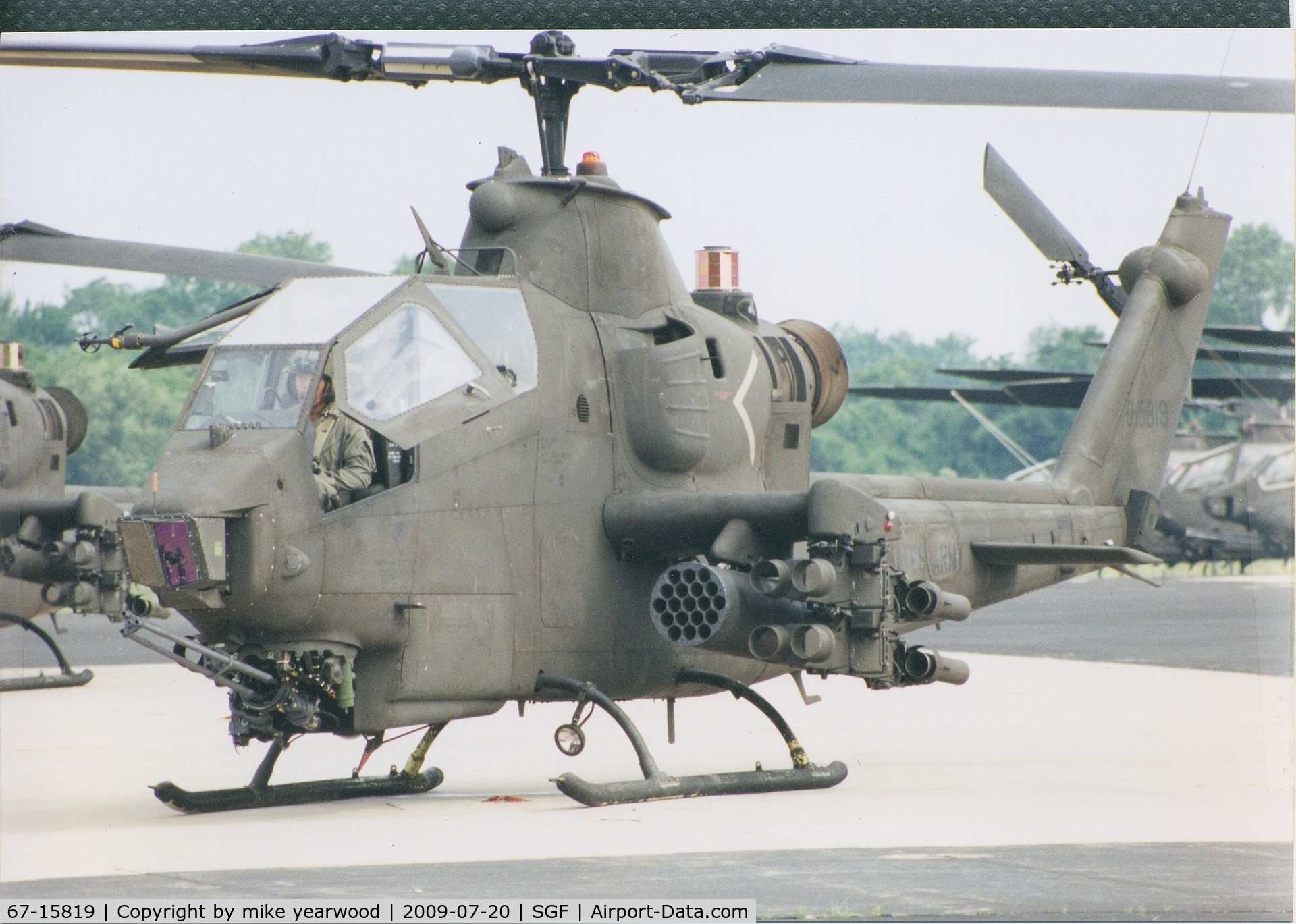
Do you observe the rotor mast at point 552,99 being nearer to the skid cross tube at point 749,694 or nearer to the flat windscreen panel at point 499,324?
the flat windscreen panel at point 499,324

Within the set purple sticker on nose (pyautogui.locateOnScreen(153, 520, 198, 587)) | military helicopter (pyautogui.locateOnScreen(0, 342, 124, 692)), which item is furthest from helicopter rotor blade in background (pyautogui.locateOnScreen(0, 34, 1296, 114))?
military helicopter (pyautogui.locateOnScreen(0, 342, 124, 692))

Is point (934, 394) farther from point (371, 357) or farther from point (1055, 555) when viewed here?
point (371, 357)

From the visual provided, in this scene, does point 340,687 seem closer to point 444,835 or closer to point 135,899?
point 444,835

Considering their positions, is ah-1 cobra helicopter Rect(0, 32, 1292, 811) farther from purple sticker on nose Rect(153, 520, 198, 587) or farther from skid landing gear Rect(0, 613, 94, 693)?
skid landing gear Rect(0, 613, 94, 693)

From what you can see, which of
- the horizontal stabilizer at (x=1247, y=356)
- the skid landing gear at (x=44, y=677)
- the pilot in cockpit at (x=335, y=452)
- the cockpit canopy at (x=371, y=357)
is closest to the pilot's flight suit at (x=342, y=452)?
the pilot in cockpit at (x=335, y=452)

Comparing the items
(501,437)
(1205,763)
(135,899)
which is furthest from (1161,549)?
(135,899)

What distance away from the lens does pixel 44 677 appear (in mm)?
15695

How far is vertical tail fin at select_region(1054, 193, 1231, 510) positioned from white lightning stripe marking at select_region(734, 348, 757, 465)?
2937 mm

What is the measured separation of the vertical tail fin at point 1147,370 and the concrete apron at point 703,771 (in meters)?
1.81

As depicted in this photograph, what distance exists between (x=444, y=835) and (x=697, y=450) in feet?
8.88

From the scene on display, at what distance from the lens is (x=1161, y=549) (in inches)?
1499

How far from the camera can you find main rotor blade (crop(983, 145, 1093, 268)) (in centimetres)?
1165

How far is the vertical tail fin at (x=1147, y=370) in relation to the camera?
1205cm

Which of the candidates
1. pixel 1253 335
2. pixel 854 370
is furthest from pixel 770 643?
pixel 854 370
